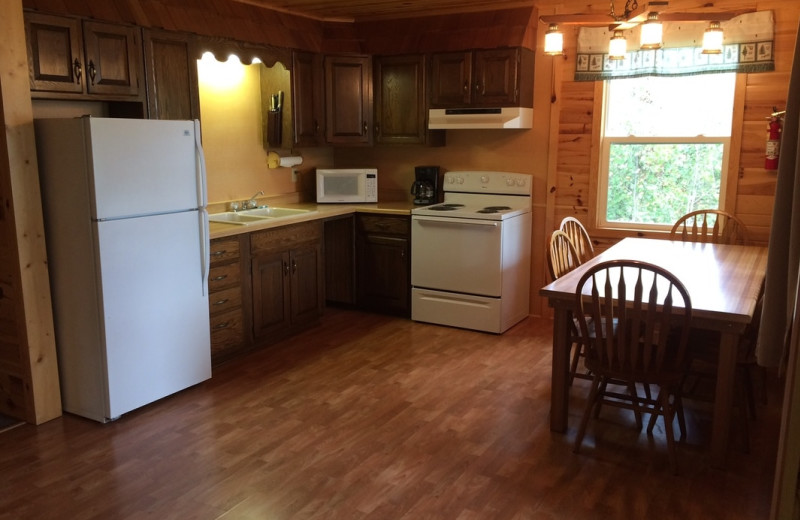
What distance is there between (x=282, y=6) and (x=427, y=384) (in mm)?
2946

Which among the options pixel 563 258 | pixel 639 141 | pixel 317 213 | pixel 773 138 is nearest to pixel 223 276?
pixel 317 213

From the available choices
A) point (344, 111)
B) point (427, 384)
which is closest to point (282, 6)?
point (344, 111)

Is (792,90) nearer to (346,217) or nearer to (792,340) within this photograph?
(792,340)

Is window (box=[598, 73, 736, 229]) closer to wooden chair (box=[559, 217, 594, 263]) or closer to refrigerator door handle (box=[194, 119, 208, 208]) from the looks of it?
wooden chair (box=[559, 217, 594, 263])

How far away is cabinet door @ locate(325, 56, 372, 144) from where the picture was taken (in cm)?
508

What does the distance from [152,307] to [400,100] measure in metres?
2.65

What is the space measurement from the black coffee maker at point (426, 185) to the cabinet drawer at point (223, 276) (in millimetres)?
1758

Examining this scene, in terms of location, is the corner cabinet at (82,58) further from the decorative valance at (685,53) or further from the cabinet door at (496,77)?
the decorative valance at (685,53)

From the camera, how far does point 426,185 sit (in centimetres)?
526

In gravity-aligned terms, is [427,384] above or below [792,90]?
below

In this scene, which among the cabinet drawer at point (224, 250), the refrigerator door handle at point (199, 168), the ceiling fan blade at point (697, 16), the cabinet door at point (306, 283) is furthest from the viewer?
the cabinet door at point (306, 283)

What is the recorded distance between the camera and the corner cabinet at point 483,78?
185 inches

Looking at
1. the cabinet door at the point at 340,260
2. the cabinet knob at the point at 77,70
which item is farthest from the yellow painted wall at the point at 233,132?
the cabinet knob at the point at 77,70

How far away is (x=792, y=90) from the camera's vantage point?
4.39 feet
